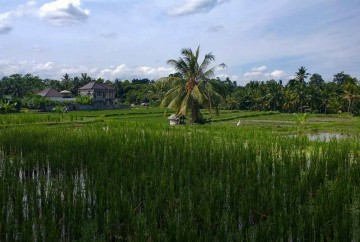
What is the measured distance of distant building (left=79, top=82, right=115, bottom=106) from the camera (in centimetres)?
5744

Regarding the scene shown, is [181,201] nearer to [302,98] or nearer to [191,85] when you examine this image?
[191,85]

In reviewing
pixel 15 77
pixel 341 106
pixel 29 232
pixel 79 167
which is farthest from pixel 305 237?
pixel 15 77

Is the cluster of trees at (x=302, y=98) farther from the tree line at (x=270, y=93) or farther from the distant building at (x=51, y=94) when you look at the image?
the distant building at (x=51, y=94)

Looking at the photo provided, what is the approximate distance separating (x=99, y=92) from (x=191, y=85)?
38.8 metres

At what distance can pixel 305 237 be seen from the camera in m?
4.57

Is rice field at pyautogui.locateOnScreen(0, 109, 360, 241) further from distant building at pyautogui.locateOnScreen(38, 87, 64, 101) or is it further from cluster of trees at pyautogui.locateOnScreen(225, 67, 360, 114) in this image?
distant building at pyautogui.locateOnScreen(38, 87, 64, 101)

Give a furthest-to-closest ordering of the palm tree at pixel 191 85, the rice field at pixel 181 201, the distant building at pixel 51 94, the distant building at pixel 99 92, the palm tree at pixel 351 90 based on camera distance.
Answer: the distant building at pixel 99 92 → the distant building at pixel 51 94 → the palm tree at pixel 351 90 → the palm tree at pixel 191 85 → the rice field at pixel 181 201

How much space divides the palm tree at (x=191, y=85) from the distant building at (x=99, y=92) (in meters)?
36.5

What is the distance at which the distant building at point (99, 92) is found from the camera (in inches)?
2261

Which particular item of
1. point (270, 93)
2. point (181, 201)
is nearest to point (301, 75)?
point (270, 93)

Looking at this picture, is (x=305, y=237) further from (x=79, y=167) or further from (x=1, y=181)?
(x=79, y=167)

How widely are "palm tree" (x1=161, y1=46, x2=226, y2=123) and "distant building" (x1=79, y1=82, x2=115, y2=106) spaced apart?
36.5m

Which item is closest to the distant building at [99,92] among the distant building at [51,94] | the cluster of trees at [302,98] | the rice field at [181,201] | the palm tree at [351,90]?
the distant building at [51,94]

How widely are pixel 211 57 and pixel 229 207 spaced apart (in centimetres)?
1728
